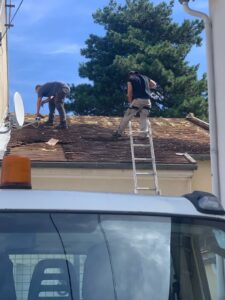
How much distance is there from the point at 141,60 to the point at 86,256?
27169 mm

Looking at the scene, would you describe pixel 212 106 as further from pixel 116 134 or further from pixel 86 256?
pixel 116 134

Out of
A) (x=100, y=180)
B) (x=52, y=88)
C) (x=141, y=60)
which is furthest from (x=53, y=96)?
(x=141, y=60)

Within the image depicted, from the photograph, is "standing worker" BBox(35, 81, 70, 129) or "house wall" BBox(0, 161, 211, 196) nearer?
"house wall" BBox(0, 161, 211, 196)

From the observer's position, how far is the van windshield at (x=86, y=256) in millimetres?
2539

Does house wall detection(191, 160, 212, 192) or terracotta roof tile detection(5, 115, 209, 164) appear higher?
terracotta roof tile detection(5, 115, 209, 164)

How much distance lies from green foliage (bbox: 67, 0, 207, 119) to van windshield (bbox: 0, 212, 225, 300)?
26097mm

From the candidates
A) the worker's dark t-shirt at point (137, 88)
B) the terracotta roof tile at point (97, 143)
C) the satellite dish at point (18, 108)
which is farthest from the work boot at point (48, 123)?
the worker's dark t-shirt at point (137, 88)

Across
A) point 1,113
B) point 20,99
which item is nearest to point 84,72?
point 1,113

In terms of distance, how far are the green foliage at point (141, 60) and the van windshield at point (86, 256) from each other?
26097 millimetres

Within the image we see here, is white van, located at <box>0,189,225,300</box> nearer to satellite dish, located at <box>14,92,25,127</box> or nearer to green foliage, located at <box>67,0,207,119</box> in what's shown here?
satellite dish, located at <box>14,92,25,127</box>

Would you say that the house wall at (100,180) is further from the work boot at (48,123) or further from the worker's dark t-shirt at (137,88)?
the work boot at (48,123)

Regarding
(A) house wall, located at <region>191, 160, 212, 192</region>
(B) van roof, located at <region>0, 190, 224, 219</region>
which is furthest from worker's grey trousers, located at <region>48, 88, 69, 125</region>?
(B) van roof, located at <region>0, 190, 224, 219</region>

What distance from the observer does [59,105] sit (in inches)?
531

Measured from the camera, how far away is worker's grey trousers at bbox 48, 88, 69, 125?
13.5 m
